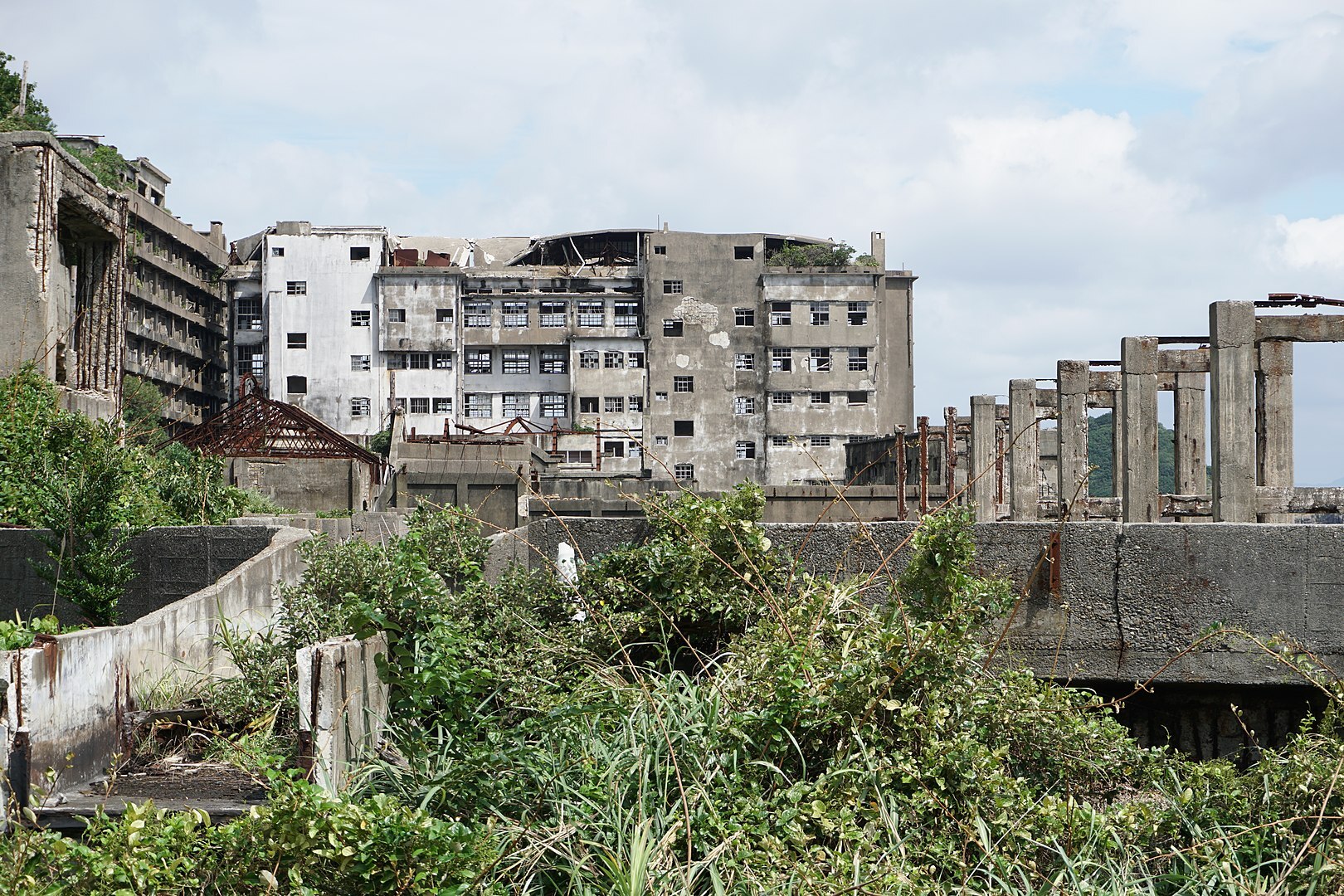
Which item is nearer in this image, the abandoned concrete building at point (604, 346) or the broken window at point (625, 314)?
the abandoned concrete building at point (604, 346)

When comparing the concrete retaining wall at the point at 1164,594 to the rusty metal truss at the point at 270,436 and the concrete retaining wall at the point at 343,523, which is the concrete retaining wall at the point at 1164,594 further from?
the rusty metal truss at the point at 270,436

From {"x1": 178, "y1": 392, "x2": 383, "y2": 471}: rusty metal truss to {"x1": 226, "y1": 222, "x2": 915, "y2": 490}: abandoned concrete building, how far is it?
64.6ft

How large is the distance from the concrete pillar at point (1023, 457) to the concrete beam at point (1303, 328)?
3.48 m

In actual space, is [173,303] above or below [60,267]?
above

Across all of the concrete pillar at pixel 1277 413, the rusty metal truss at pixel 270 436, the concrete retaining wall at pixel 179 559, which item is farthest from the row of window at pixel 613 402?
the concrete retaining wall at pixel 179 559

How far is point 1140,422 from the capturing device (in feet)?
49.2

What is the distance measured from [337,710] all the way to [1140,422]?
1187 cm

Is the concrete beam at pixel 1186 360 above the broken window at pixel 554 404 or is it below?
below

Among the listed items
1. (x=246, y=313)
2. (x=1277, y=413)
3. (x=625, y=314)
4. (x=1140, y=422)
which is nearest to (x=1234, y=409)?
(x=1277, y=413)

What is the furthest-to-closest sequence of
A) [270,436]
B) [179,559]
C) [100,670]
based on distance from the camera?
[270,436]
[179,559]
[100,670]

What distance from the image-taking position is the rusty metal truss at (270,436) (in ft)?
105

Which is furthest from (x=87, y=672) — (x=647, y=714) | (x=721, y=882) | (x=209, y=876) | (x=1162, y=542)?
(x=1162, y=542)

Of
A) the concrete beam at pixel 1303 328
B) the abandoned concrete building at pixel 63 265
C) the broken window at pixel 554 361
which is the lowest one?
the concrete beam at pixel 1303 328

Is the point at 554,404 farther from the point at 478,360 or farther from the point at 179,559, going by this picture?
the point at 179,559
